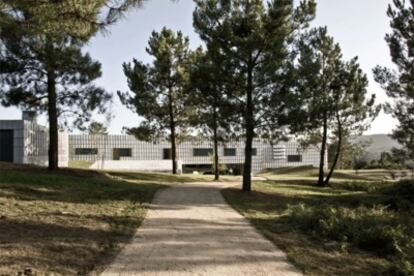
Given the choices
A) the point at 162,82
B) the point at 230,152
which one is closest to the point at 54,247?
the point at 162,82

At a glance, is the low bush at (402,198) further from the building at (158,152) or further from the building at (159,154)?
the building at (158,152)

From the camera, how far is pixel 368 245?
9.07 m

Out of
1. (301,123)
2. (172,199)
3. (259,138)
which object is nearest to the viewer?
(172,199)

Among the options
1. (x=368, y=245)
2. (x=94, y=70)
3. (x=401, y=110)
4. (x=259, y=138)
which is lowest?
(x=368, y=245)

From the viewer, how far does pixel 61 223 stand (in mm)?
10023

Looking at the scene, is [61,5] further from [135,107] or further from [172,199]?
[135,107]

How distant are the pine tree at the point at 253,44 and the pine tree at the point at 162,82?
1097 centimetres

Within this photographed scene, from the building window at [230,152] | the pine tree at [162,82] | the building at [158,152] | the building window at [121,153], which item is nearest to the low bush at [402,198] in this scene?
the pine tree at [162,82]

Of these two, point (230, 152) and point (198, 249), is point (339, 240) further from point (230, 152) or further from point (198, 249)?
point (230, 152)

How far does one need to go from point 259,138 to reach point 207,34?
536 centimetres

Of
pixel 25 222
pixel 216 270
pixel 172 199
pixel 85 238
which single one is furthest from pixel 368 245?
pixel 172 199

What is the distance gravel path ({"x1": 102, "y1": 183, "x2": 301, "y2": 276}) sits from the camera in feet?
22.4

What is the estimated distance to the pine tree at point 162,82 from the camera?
104ft

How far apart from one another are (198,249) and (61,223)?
3.49 metres
